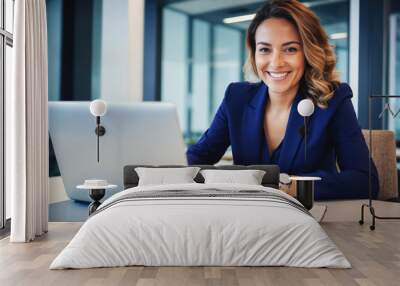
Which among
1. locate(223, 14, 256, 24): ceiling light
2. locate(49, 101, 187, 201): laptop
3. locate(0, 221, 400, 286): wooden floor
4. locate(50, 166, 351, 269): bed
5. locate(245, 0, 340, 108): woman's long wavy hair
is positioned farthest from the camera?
locate(223, 14, 256, 24): ceiling light

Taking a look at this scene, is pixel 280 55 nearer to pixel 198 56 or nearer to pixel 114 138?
pixel 198 56

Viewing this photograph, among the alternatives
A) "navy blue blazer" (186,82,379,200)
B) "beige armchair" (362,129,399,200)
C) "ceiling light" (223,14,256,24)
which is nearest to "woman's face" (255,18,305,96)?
"navy blue blazer" (186,82,379,200)

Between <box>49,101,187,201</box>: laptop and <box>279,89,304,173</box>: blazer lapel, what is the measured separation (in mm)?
1206

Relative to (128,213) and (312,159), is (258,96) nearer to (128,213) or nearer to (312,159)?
(312,159)

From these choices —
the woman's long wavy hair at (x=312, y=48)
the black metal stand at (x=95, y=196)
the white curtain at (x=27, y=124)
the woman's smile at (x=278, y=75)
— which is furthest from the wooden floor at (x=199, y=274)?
the woman's smile at (x=278, y=75)

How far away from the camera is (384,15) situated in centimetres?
580

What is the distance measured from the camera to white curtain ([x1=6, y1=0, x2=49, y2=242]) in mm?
4312

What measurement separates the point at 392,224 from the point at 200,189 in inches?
87.9

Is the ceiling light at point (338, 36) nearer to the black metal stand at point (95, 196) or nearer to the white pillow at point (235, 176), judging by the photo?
the white pillow at point (235, 176)

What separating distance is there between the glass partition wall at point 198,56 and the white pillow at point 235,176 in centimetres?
167

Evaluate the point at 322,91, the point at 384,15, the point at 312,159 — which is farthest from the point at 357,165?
the point at 384,15

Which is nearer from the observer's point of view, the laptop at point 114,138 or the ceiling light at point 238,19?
the laptop at point 114,138

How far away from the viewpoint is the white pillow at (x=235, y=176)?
4.80 meters

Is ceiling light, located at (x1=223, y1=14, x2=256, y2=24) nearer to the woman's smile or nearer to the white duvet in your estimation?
the woman's smile
